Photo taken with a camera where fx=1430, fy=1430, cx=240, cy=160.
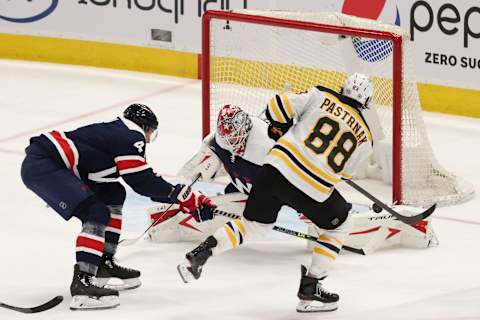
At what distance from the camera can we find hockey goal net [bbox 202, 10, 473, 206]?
22.6 feet

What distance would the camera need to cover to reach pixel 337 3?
8.54 metres

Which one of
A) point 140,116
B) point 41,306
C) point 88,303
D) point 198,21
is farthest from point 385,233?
point 198,21

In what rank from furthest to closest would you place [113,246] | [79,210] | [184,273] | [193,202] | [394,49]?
[394,49]
[113,246]
[193,202]
[79,210]
[184,273]

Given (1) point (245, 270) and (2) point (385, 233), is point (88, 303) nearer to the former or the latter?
(1) point (245, 270)

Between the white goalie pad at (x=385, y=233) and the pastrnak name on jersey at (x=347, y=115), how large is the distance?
848 millimetres

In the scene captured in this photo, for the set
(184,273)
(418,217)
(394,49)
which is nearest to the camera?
Answer: (184,273)

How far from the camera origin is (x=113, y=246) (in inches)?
228

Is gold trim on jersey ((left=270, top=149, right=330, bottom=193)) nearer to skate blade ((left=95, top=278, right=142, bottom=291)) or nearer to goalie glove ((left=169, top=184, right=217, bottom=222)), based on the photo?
goalie glove ((left=169, top=184, right=217, bottom=222))

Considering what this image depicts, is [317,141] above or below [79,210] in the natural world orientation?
above

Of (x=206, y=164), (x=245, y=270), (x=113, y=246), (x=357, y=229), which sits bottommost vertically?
(x=245, y=270)

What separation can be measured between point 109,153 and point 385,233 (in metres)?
1.49

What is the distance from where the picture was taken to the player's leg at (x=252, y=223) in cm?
545

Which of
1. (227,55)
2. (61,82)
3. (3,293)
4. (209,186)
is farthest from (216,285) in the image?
(61,82)

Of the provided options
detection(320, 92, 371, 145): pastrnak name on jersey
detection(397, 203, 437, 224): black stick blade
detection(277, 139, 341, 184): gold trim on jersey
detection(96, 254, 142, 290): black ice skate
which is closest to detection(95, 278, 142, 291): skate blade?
detection(96, 254, 142, 290): black ice skate
